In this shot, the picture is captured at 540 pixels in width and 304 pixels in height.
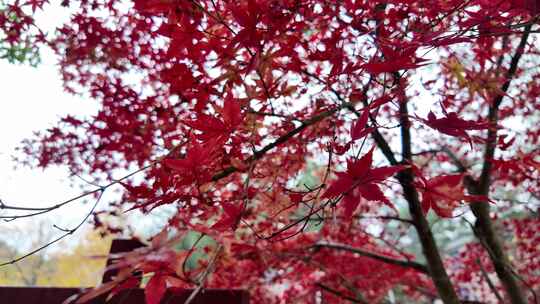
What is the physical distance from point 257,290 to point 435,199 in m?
3.91

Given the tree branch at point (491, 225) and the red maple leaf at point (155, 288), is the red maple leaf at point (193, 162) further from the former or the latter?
the tree branch at point (491, 225)

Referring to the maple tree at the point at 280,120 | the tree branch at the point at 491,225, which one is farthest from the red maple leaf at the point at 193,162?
the tree branch at the point at 491,225

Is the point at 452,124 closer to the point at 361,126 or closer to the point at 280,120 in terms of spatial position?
the point at 361,126

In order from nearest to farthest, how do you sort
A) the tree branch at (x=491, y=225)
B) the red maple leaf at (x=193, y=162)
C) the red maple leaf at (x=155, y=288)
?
the red maple leaf at (x=155, y=288) → the red maple leaf at (x=193, y=162) → the tree branch at (x=491, y=225)

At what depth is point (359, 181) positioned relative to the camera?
38.9 inches

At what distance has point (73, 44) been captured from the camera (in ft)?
8.21

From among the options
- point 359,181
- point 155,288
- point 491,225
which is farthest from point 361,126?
point 491,225

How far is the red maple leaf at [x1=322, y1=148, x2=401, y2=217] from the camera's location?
0.94 meters

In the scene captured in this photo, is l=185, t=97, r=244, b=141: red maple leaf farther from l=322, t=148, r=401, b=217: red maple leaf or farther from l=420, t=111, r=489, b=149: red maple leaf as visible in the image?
l=420, t=111, r=489, b=149: red maple leaf

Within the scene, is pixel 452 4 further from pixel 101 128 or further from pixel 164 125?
pixel 101 128

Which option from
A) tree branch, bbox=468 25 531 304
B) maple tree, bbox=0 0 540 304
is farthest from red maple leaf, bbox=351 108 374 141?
tree branch, bbox=468 25 531 304

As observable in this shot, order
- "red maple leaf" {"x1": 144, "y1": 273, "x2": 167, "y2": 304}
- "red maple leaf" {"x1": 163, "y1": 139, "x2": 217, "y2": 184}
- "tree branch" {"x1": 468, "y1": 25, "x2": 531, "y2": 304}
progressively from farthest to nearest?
1. "tree branch" {"x1": 468, "y1": 25, "x2": 531, "y2": 304}
2. "red maple leaf" {"x1": 163, "y1": 139, "x2": 217, "y2": 184}
3. "red maple leaf" {"x1": 144, "y1": 273, "x2": 167, "y2": 304}

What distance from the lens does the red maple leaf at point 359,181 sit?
3.09ft

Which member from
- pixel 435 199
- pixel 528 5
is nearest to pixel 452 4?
pixel 528 5
